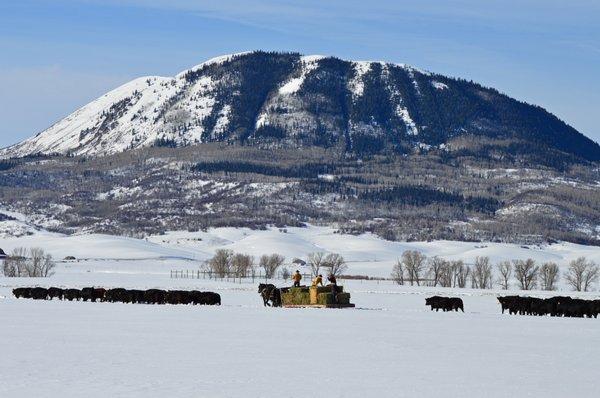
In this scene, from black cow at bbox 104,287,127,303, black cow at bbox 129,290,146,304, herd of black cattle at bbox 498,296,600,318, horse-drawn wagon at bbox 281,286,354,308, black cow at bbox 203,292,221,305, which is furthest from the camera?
black cow at bbox 104,287,127,303

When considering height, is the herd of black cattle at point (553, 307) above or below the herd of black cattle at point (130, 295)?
below

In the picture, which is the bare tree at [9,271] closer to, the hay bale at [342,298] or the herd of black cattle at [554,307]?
the hay bale at [342,298]

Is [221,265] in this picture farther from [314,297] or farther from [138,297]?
[314,297]

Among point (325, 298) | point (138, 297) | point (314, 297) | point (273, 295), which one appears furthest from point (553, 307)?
point (138, 297)

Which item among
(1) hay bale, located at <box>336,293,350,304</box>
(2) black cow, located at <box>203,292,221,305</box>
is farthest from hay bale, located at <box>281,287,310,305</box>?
(2) black cow, located at <box>203,292,221,305</box>

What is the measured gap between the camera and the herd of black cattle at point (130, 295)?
77250mm

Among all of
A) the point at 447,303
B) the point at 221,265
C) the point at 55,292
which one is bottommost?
the point at 447,303

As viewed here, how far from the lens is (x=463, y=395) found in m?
30.8

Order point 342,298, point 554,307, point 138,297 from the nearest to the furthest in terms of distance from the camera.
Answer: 1. point 342,298
2. point 554,307
3. point 138,297

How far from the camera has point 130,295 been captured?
268ft

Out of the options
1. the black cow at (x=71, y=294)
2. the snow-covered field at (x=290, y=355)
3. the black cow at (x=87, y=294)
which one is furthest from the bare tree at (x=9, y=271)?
the snow-covered field at (x=290, y=355)

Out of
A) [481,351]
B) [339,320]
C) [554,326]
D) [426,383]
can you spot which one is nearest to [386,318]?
[339,320]

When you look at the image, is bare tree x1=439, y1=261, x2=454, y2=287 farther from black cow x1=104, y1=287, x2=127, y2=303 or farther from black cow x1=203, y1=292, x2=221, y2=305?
black cow x1=203, y1=292, x2=221, y2=305

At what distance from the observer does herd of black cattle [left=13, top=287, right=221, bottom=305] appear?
3041 inches
